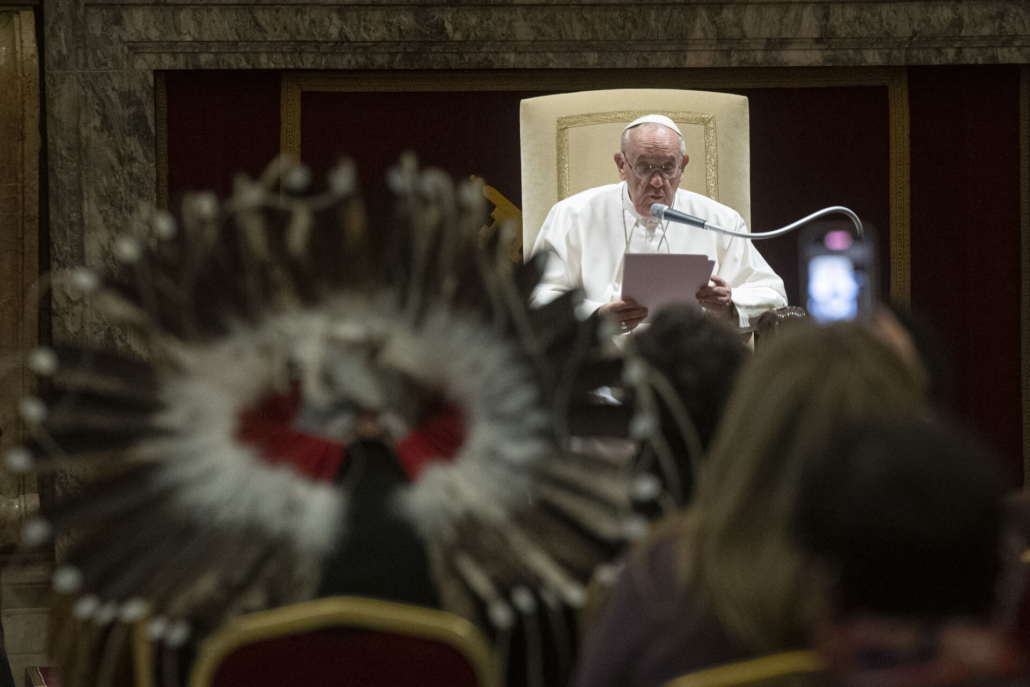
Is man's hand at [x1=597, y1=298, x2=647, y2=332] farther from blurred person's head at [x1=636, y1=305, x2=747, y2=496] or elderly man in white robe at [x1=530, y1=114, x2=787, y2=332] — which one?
blurred person's head at [x1=636, y1=305, x2=747, y2=496]

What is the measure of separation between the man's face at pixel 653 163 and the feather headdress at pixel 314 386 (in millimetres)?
2735

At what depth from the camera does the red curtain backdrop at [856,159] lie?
4879 millimetres

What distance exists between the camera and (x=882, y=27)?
15.8 ft

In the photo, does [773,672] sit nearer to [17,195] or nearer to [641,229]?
[641,229]

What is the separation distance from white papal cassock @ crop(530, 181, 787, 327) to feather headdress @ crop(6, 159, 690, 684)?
2.80m

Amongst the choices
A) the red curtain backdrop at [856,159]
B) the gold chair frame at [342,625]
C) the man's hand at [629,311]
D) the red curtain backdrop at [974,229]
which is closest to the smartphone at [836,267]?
the red curtain backdrop at [856,159]

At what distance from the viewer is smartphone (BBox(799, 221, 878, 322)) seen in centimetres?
426

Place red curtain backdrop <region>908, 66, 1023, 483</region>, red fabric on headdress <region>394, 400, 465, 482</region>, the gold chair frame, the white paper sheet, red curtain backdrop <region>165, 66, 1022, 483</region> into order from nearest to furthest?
1. the gold chair frame
2. red fabric on headdress <region>394, 400, 465, 482</region>
3. the white paper sheet
4. red curtain backdrop <region>165, 66, 1022, 483</region>
5. red curtain backdrop <region>908, 66, 1023, 483</region>

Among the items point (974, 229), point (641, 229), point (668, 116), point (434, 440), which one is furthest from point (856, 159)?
point (434, 440)

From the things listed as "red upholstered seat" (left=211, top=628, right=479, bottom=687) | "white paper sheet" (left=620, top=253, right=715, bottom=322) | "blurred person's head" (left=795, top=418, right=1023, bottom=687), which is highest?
"white paper sheet" (left=620, top=253, right=715, bottom=322)

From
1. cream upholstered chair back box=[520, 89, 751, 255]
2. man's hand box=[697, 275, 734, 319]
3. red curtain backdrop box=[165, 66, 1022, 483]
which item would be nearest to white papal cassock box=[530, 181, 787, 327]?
cream upholstered chair back box=[520, 89, 751, 255]

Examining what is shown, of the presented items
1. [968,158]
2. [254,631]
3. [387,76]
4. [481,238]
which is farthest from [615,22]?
[254,631]

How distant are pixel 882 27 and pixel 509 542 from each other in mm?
→ 4282

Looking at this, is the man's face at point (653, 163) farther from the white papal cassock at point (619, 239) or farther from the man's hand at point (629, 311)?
the man's hand at point (629, 311)
